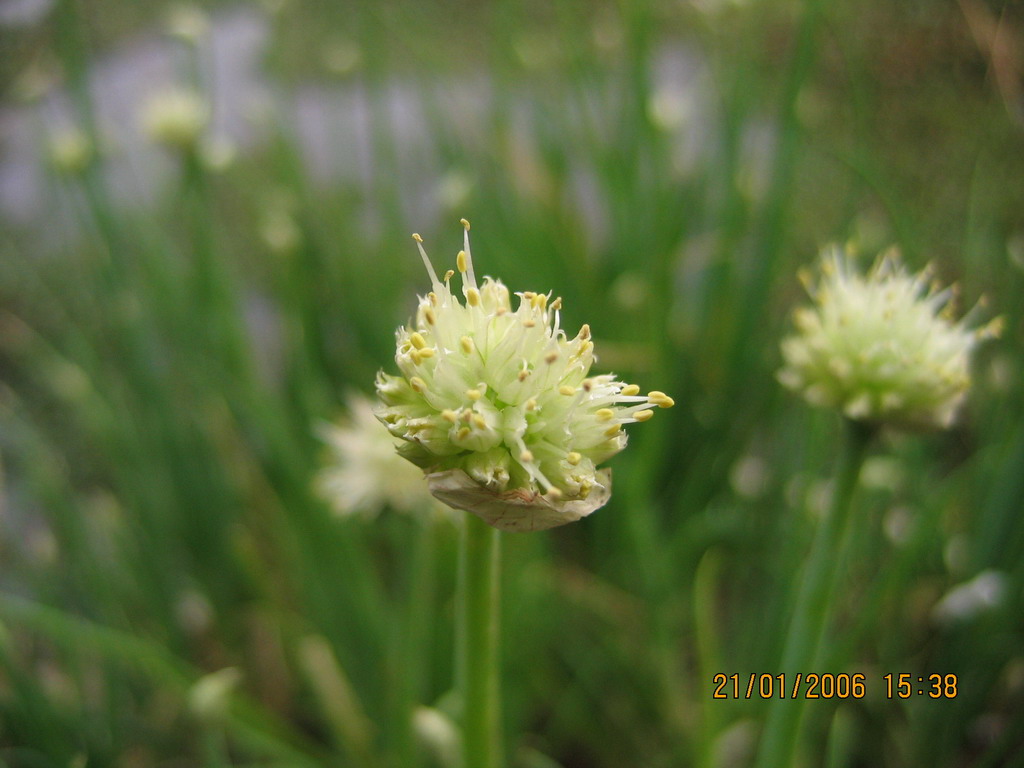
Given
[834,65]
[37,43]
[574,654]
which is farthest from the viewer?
[834,65]

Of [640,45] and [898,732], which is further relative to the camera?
[640,45]

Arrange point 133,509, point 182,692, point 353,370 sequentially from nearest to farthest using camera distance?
point 182,692 < point 133,509 < point 353,370

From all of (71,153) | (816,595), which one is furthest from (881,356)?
(71,153)

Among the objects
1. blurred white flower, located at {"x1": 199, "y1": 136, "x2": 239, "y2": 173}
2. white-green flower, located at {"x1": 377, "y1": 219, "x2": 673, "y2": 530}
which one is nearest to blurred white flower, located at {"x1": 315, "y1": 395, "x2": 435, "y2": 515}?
white-green flower, located at {"x1": 377, "y1": 219, "x2": 673, "y2": 530}

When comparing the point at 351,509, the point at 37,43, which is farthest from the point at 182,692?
the point at 37,43

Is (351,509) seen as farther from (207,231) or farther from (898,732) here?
(898,732)

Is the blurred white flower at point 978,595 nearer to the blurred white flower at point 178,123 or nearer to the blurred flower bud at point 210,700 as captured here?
the blurred flower bud at point 210,700

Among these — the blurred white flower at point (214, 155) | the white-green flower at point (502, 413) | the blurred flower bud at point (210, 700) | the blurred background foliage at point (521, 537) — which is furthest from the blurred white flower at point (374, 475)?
the blurred white flower at point (214, 155)
